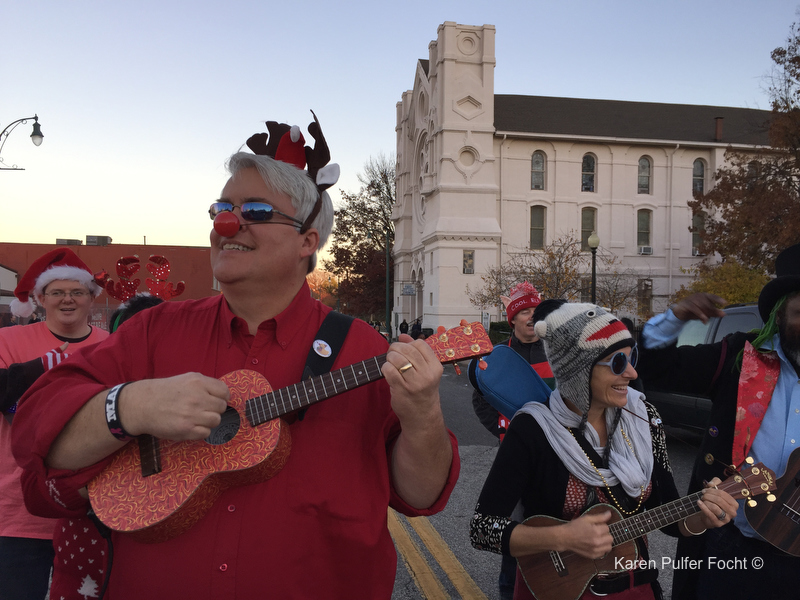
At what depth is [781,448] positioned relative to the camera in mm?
2570

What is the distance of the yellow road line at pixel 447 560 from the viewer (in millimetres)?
3990

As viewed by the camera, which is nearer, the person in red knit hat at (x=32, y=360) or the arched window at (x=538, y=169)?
the person in red knit hat at (x=32, y=360)

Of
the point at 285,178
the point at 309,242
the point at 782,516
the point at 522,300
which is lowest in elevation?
Result: the point at 782,516

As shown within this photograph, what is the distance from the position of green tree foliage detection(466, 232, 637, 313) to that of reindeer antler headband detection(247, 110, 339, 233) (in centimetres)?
2765

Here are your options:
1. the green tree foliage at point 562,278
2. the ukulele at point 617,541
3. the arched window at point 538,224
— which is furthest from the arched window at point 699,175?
the ukulele at point 617,541

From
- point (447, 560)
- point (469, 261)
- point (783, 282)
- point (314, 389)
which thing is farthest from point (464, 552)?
point (469, 261)

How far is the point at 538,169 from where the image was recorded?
3925cm

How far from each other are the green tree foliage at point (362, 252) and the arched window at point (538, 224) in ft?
46.5

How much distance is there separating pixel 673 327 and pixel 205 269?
3402 cm

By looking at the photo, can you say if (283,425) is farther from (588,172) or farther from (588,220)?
(588,172)

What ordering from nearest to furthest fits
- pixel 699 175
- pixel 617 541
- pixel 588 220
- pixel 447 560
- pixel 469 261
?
pixel 617 541, pixel 447 560, pixel 469 261, pixel 588 220, pixel 699 175

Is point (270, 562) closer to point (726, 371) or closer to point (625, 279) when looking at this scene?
point (726, 371)

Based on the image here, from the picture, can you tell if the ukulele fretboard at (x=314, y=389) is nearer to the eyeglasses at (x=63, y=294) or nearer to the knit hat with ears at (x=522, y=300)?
the eyeglasses at (x=63, y=294)

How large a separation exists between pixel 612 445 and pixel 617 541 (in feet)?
1.33
